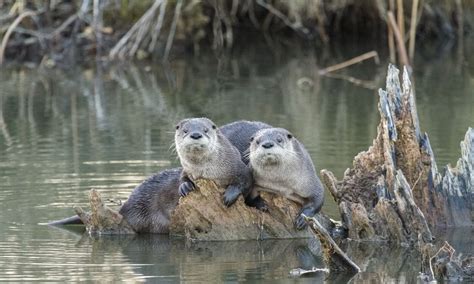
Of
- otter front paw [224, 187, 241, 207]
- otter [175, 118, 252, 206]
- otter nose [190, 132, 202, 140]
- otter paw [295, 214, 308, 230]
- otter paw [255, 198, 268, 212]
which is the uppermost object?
otter nose [190, 132, 202, 140]

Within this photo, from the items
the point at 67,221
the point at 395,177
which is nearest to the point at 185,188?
the point at 67,221

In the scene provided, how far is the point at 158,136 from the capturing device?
13.8 meters

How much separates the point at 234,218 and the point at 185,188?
412 millimetres

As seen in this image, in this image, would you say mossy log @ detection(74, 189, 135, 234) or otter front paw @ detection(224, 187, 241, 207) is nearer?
→ otter front paw @ detection(224, 187, 241, 207)

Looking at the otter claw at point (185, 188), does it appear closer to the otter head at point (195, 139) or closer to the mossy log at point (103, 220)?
the otter head at point (195, 139)

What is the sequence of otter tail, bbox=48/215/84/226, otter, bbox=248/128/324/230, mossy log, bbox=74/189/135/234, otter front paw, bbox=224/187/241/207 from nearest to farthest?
otter, bbox=248/128/324/230, otter front paw, bbox=224/187/241/207, mossy log, bbox=74/189/135/234, otter tail, bbox=48/215/84/226

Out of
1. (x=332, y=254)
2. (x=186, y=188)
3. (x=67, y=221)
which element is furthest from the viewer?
(x=67, y=221)

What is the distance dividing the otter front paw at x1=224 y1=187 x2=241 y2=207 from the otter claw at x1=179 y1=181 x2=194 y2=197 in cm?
27

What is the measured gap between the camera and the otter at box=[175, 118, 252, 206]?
862 cm

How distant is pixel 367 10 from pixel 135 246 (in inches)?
613

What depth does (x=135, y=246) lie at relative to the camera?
8.89 meters

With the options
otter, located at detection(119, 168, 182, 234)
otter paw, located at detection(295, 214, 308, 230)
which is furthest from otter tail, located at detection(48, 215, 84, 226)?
otter paw, located at detection(295, 214, 308, 230)

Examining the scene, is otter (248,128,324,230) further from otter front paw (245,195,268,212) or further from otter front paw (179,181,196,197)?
otter front paw (179,181,196,197)

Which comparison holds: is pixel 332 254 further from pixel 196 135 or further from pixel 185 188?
pixel 185 188
